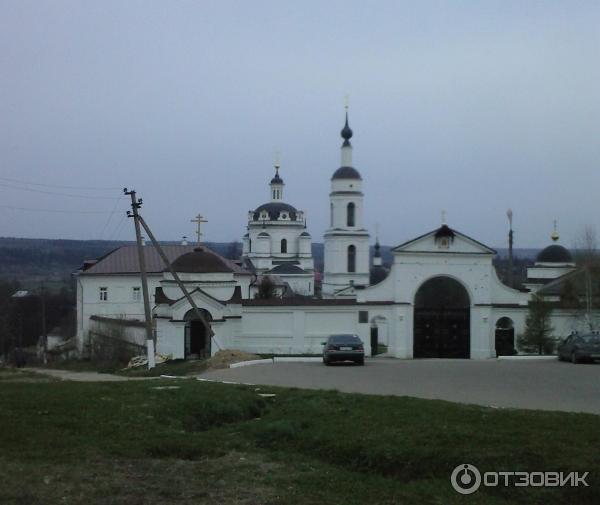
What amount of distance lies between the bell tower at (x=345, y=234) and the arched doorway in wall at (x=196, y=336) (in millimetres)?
34683

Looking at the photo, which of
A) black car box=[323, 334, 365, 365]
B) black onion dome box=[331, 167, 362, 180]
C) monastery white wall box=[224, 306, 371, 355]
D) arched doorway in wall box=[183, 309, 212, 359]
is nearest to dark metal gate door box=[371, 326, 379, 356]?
monastery white wall box=[224, 306, 371, 355]

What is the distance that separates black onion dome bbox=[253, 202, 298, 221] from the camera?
294 ft

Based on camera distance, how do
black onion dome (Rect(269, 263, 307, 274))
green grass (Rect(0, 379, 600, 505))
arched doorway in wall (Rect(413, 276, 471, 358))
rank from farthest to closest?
black onion dome (Rect(269, 263, 307, 274)), arched doorway in wall (Rect(413, 276, 471, 358)), green grass (Rect(0, 379, 600, 505))

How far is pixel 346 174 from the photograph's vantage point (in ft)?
223

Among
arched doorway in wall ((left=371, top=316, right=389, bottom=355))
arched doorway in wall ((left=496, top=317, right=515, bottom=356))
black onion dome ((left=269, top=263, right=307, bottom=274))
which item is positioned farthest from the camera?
black onion dome ((left=269, top=263, right=307, bottom=274))

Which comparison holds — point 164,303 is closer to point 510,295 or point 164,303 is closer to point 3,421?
point 510,295

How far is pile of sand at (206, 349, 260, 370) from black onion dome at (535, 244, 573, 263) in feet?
75.4

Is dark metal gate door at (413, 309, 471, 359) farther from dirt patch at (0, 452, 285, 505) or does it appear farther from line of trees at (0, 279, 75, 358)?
line of trees at (0, 279, 75, 358)

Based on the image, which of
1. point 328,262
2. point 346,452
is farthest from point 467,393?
point 328,262

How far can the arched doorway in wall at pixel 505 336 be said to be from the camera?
1339 inches

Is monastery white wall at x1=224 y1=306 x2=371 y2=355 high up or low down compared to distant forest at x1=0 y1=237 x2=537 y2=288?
down

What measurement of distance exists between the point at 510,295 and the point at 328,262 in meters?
37.3

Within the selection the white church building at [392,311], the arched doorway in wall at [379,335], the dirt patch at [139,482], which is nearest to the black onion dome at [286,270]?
the arched doorway in wall at [379,335]

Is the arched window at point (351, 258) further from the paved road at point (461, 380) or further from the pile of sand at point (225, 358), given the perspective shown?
the pile of sand at point (225, 358)
